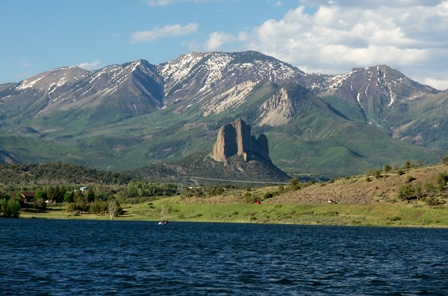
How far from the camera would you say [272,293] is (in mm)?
67562

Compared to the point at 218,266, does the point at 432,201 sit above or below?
above

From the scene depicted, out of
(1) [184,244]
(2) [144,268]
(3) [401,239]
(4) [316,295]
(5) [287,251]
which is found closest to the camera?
(4) [316,295]

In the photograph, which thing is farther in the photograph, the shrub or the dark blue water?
the shrub

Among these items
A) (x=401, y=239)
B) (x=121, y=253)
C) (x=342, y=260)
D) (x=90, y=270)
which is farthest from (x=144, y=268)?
(x=401, y=239)

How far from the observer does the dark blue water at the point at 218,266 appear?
69.9 m

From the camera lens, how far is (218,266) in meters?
87.9

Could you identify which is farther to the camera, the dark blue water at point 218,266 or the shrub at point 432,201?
the shrub at point 432,201

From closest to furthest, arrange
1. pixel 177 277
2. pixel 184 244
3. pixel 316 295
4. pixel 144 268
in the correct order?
pixel 316 295 < pixel 177 277 < pixel 144 268 < pixel 184 244

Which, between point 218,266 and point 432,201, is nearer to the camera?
point 218,266

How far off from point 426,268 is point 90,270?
37.5 meters

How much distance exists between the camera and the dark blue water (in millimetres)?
69938

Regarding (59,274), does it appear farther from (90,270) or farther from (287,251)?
(287,251)

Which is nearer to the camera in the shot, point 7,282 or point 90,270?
point 7,282

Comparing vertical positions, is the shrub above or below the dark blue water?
above
